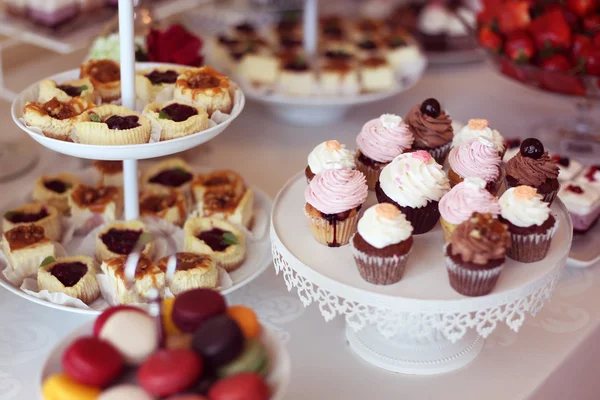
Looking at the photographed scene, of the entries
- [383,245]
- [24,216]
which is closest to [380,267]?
[383,245]

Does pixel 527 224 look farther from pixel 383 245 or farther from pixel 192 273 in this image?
pixel 192 273

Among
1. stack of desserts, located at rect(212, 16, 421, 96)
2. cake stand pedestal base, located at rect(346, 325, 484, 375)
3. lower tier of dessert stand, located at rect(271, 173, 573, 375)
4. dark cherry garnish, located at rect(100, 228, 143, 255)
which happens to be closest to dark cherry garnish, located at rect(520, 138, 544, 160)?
lower tier of dessert stand, located at rect(271, 173, 573, 375)

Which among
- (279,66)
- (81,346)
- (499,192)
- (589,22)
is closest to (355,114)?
(279,66)

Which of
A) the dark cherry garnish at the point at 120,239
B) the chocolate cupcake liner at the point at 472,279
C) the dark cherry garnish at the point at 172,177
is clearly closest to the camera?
the chocolate cupcake liner at the point at 472,279

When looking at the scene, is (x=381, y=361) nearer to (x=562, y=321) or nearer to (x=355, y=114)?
(x=562, y=321)

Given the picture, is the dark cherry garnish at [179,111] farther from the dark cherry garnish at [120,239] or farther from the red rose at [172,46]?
the red rose at [172,46]

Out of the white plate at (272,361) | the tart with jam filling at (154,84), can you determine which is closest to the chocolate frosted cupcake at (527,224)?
the white plate at (272,361)
